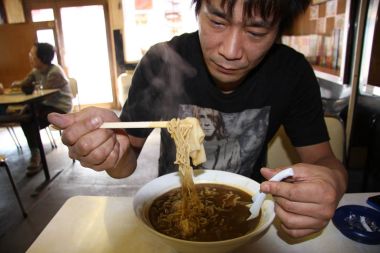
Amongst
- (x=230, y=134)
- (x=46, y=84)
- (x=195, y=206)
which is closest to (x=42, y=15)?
(x=46, y=84)

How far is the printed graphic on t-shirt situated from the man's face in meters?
0.34

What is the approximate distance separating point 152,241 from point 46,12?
9.15 meters

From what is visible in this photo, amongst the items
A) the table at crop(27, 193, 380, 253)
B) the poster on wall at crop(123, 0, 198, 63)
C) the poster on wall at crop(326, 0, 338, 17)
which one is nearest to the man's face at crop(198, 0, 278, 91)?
the table at crop(27, 193, 380, 253)

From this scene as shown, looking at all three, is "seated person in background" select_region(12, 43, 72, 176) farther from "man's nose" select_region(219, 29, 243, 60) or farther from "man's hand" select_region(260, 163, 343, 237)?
"man's hand" select_region(260, 163, 343, 237)

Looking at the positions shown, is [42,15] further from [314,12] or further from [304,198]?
[304,198]

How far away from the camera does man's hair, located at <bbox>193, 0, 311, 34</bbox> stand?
112cm

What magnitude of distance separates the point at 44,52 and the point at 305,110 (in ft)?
16.5

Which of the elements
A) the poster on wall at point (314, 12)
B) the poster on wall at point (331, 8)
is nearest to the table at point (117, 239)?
the poster on wall at point (331, 8)

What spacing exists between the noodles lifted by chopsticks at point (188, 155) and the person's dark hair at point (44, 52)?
4902 mm

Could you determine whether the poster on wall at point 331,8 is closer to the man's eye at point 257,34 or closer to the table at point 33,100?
the man's eye at point 257,34

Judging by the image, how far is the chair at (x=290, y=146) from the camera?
6.31 ft

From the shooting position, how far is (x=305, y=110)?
1646 millimetres

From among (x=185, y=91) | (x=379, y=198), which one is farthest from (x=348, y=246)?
(x=185, y=91)

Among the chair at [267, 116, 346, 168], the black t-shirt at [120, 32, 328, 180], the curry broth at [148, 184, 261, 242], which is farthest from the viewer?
the chair at [267, 116, 346, 168]
